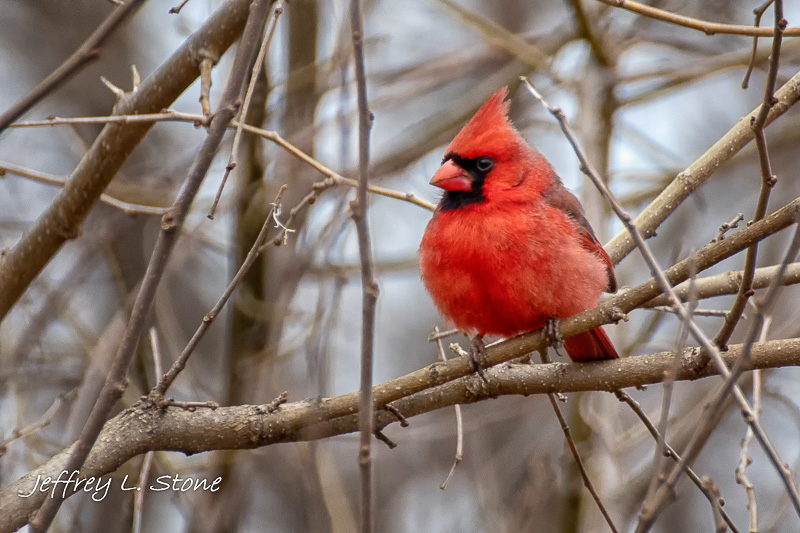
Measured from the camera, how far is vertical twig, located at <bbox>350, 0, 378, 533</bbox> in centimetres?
160

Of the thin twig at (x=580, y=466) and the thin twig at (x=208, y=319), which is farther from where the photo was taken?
the thin twig at (x=580, y=466)

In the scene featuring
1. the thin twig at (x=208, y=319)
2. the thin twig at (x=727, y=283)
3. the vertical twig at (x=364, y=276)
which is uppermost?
the thin twig at (x=727, y=283)

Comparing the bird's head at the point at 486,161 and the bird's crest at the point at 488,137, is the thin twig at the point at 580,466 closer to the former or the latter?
the bird's head at the point at 486,161

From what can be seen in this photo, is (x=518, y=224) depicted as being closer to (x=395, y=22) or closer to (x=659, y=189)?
(x=659, y=189)

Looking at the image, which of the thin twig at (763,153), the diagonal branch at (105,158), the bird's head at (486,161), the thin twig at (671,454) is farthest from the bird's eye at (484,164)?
the thin twig at (763,153)

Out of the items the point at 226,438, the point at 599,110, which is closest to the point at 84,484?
the point at 226,438

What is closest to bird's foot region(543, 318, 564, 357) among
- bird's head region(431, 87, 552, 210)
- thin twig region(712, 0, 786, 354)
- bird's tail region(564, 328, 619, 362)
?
bird's tail region(564, 328, 619, 362)

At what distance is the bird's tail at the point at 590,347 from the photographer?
2.95 metres

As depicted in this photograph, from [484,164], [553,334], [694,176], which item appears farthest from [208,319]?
[694,176]

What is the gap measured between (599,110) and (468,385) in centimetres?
309

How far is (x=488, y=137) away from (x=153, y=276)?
2081 millimetres

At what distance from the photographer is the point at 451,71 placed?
597 cm

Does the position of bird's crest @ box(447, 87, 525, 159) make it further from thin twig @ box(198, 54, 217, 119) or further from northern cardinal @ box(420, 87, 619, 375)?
thin twig @ box(198, 54, 217, 119)

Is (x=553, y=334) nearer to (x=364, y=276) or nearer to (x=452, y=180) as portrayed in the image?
(x=452, y=180)
